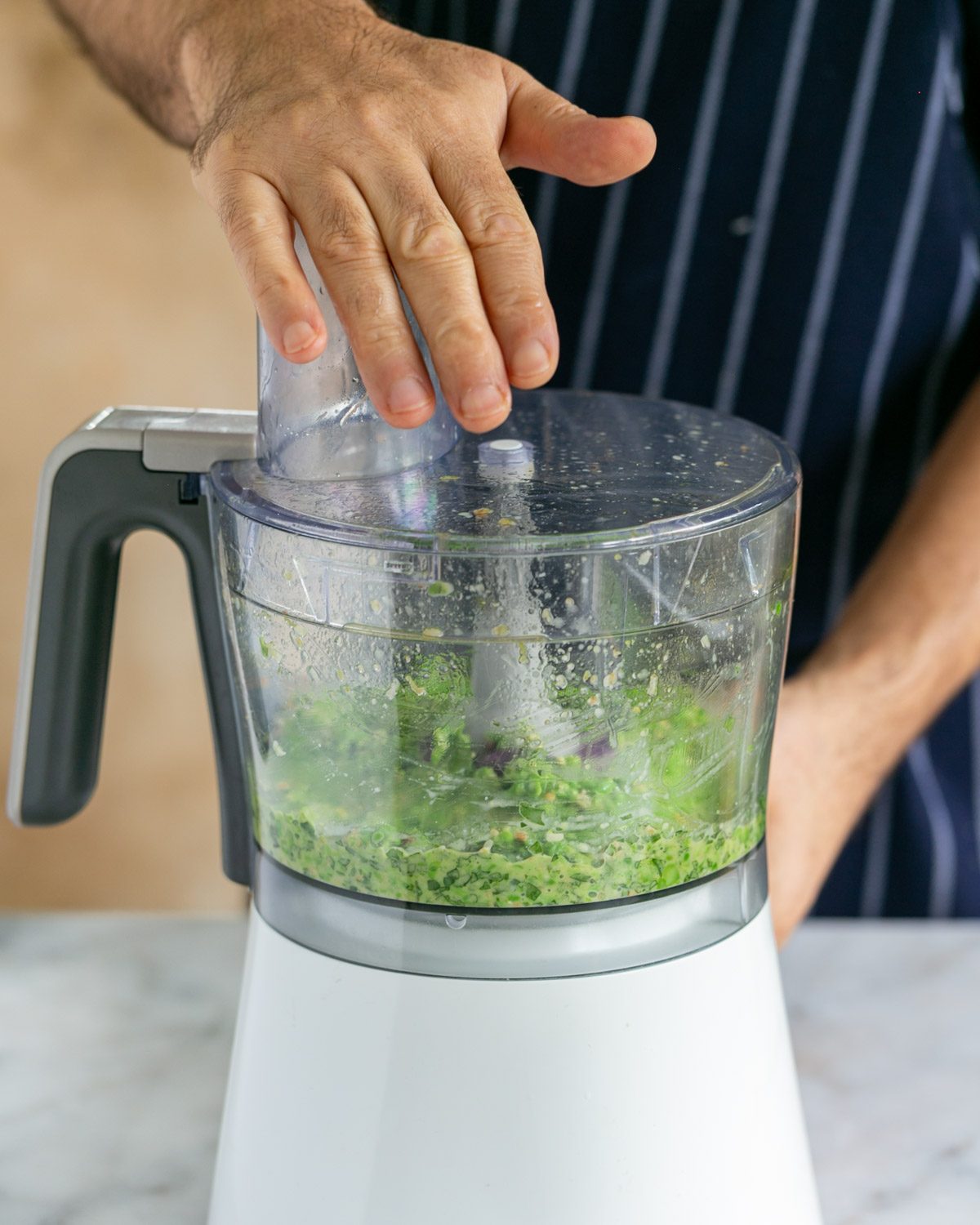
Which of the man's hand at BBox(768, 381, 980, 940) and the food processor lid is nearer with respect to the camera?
the food processor lid

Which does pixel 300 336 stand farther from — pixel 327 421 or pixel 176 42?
pixel 176 42

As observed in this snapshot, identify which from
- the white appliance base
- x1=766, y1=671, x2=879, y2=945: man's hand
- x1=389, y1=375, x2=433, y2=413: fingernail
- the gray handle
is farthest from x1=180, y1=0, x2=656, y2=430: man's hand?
x1=766, y1=671, x2=879, y2=945: man's hand

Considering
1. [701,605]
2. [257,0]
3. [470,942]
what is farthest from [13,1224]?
[257,0]

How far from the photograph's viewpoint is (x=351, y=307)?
45cm

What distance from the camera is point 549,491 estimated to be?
1.60 ft

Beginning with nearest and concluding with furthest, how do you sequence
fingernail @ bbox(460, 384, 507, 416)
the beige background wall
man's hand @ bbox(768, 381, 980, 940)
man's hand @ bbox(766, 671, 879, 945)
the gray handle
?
fingernail @ bbox(460, 384, 507, 416) → the gray handle → man's hand @ bbox(766, 671, 879, 945) → man's hand @ bbox(768, 381, 980, 940) → the beige background wall

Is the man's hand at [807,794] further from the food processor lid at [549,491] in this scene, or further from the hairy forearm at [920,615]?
the food processor lid at [549,491]

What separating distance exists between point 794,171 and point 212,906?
3.75 ft

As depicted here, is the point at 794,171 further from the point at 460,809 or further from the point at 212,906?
the point at 212,906

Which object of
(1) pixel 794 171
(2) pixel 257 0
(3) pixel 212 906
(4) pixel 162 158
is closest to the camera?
(2) pixel 257 0

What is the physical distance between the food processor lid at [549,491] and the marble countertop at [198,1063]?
13.6 inches

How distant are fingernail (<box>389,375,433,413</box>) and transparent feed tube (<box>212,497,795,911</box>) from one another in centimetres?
5

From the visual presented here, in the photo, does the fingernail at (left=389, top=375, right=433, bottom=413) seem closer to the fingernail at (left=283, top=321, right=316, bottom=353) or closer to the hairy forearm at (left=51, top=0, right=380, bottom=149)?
the fingernail at (left=283, top=321, right=316, bottom=353)

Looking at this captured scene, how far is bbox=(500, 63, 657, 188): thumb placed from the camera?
49cm
